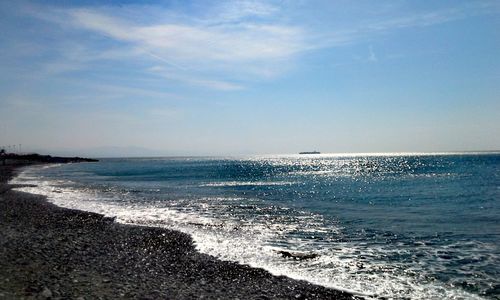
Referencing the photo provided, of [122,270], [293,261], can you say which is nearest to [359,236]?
[293,261]

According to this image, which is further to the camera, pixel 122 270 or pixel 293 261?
pixel 293 261

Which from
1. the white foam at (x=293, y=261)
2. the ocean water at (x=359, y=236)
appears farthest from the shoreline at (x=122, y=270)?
the ocean water at (x=359, y=236)

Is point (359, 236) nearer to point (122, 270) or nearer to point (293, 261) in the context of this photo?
point (293, 261)

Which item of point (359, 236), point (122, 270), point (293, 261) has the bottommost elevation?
point (359, 236)

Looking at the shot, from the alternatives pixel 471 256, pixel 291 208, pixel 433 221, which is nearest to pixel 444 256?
pixel 471 256

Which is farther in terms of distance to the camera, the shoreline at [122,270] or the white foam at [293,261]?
the white foam at [293,261]

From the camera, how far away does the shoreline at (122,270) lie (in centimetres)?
1229

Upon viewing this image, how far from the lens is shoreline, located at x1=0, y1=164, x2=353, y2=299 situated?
12285 mm

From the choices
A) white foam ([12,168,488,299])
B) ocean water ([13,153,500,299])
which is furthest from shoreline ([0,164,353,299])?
ocean water ([13,153,500,299])

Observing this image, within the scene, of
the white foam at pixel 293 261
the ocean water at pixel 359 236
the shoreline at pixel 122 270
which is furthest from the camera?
the ocean water at pixel 359 236

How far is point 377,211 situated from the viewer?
3403cm

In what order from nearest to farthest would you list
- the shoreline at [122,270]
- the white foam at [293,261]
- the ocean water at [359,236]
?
the shoreline at [122,270]
the white foam at [293,261]
the ocean water at [359,236]

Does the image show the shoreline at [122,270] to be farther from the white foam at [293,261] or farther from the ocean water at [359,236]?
the ocean water at [359,236]

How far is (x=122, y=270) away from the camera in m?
14.7
